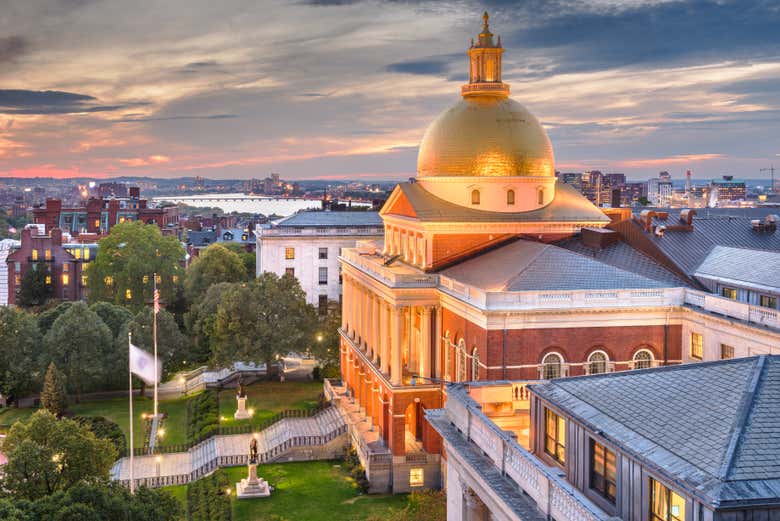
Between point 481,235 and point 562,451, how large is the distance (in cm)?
3349

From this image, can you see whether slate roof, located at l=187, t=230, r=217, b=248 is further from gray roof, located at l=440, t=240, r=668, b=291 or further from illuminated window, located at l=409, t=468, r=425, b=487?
gray roof, located at l=440, t=240, r=668, b=291

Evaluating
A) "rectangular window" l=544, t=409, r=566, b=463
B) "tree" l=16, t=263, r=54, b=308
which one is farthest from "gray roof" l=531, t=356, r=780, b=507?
"tree" l=16, t=263, r=54, b=308

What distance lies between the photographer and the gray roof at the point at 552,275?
43594mm

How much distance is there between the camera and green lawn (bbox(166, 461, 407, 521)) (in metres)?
45.1

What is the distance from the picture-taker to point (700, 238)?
52.3m

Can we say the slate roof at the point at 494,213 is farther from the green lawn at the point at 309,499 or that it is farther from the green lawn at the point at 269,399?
the green lawn at the point at 269,399

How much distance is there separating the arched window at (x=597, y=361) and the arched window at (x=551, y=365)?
1.61 meters

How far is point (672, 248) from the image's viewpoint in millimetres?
50312

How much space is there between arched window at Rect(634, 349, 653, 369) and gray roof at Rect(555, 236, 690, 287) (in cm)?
416

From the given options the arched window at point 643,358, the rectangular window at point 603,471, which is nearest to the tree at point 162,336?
the arched window at point 643,358

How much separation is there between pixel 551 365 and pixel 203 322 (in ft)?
150

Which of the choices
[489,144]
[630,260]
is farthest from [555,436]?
[489,144]

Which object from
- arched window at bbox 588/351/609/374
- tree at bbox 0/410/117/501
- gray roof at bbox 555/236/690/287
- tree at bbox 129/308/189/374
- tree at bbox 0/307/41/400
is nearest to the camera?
tree at bbox 0/410/117/501

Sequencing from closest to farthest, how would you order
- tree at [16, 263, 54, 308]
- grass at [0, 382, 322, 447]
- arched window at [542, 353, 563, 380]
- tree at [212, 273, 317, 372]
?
arched window at [542, 353, 563, 380] → grass at [0, 382, 322, 447] → tree at [212, 273, 317, 372] → tree at [16, 263, 54, 308]
